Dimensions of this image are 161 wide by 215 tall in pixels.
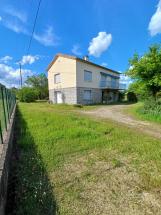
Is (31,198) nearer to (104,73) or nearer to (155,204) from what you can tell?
(155,204)

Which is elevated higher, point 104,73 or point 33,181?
point 104,73

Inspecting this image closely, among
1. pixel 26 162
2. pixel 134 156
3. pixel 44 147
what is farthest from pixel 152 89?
pixel 26 162

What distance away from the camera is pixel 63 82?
2153 cm

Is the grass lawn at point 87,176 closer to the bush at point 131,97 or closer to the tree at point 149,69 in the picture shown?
the tree at point 149,69

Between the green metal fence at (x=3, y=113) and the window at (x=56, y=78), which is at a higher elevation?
the window at (x=56, y=78)

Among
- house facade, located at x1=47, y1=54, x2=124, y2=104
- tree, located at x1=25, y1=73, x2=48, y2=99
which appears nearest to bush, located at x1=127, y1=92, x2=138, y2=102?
house facade, located at x1=47, y1=54, x2=124, y2=104

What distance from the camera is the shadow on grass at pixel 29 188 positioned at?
2.16 meters

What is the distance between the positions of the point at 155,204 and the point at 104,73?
2296 centimetres

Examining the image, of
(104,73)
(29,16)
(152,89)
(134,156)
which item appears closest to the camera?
(134,156)

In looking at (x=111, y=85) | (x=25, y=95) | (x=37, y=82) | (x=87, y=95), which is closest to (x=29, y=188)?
(x=87, y=95)

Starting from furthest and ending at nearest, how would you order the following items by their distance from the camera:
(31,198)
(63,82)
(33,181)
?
(63,82) → (33,181) → (31,198)

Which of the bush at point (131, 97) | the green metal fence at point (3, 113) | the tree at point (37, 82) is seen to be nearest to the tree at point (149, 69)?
the green metal fence at point (3, 113)

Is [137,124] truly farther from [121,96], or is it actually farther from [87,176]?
[121,96]

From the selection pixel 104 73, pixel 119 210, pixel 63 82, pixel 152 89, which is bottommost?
pixel 119 210
